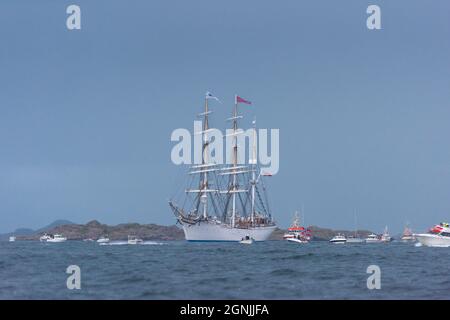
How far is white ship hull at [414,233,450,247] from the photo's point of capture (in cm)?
13815

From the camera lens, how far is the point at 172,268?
204 ft

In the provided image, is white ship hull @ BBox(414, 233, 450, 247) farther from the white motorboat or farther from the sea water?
the sea water

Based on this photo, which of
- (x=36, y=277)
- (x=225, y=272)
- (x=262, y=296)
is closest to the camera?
(x=262, y=296)

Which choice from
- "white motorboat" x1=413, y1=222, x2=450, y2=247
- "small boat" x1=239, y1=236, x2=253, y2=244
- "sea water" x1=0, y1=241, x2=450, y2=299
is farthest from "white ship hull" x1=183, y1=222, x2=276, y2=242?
"sea water" x1=0, y1=241, x2=450, y2=299

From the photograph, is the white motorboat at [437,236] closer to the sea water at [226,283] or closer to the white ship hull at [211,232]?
the white ship hull at [211,232]

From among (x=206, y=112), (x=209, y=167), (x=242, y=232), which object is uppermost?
(x=206, y=112)

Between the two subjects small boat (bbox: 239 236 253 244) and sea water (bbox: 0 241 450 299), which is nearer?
sea water (bbox: 0 241 450 299)

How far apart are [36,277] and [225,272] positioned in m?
15.8

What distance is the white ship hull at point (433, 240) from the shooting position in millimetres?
138150

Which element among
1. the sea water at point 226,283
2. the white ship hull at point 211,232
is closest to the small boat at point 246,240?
the white ship hull at point 211,232

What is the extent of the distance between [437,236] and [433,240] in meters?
1.66

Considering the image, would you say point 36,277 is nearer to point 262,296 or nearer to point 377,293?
point 262,296
